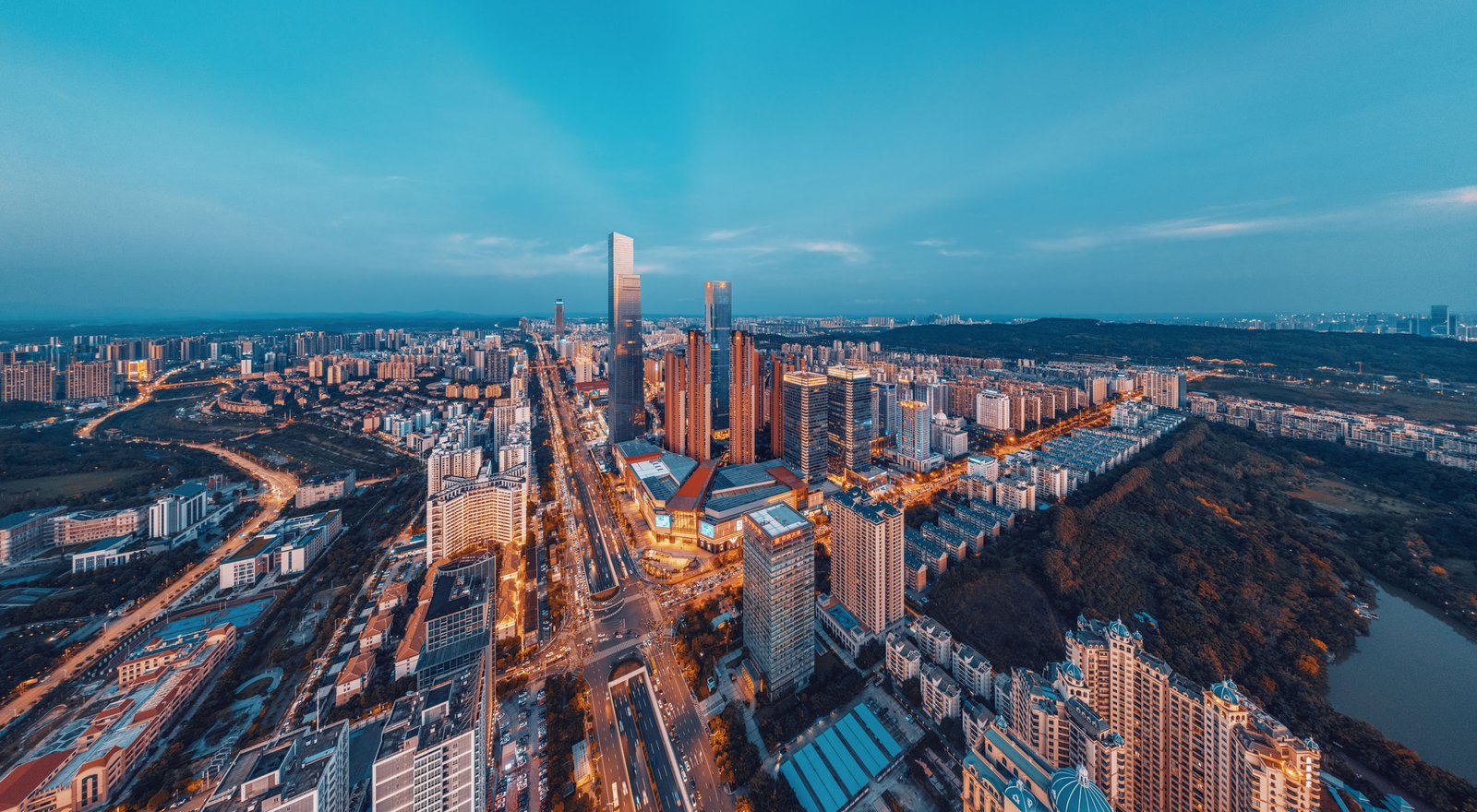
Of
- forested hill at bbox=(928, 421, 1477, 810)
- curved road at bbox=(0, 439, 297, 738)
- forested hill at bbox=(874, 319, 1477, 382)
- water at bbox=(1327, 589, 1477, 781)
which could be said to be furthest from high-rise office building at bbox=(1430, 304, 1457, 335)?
curved road at bbox=(0, 439, 297, 738)

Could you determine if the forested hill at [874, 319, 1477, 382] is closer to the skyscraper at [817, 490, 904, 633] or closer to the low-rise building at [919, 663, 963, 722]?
the skyscraper at [817, 490, 904, 633]

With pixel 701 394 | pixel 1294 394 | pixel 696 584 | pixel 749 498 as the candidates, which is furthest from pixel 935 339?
pixel 696 584

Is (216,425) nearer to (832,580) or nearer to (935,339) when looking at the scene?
(832,580)

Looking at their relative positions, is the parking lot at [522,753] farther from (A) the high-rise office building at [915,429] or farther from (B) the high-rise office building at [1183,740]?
(A) the high-rise office building at [915,429]

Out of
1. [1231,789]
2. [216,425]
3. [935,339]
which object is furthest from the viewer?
[935,339]

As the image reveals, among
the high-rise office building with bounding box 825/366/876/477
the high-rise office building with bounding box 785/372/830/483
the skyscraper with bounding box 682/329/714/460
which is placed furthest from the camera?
the skyscraper with bounding box 682/329/714/460

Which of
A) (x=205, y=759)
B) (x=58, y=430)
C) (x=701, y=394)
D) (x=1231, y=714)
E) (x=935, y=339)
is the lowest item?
(x=205, y=759)

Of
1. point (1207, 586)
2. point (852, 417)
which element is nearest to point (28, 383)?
point (852, 417)
